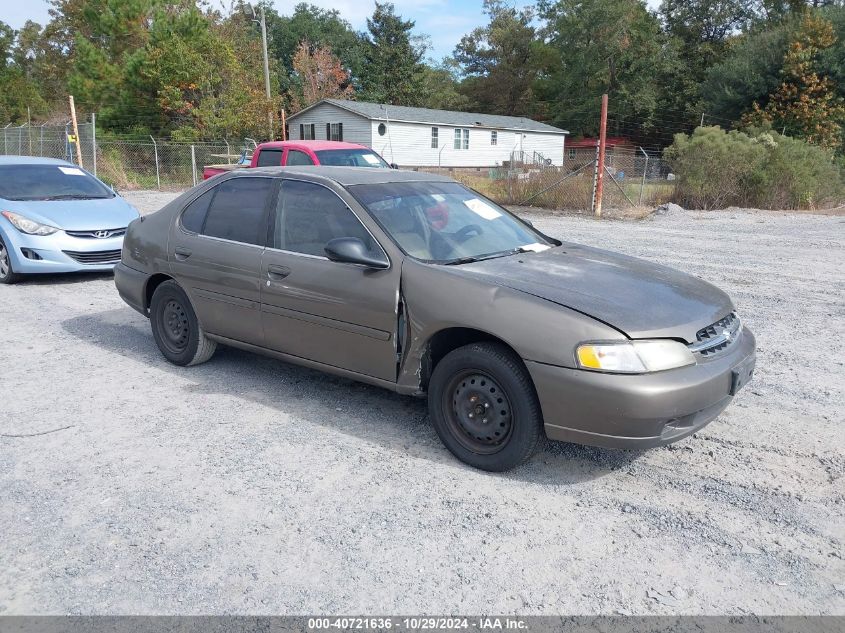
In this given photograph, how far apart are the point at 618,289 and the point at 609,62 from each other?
5975cm

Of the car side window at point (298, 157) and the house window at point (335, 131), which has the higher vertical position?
the house window at point (335, 131)

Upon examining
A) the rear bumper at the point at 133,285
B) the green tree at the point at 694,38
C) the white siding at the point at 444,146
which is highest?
the green tree at the point at 694,38

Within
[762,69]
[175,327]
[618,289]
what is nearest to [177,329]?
[175,327]

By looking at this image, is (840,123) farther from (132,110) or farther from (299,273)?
(299,273)

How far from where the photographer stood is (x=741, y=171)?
20.5 metres

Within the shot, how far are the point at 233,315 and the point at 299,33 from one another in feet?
242

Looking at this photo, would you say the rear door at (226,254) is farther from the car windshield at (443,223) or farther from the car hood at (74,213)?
the car hood at (74,213)

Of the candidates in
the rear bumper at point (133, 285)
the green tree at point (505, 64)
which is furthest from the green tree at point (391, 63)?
the rear bumper at point (133, 285)

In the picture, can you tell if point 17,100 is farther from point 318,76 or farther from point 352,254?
point 352,254

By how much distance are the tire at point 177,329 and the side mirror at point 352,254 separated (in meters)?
1.74

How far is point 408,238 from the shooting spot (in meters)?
4.37

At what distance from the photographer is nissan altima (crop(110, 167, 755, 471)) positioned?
349 cm

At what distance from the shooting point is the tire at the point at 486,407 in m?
3.64

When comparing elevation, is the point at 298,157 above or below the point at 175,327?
above
